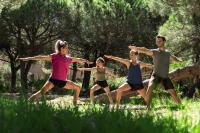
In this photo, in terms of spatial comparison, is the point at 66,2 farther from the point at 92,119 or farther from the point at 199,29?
the point at 92,119

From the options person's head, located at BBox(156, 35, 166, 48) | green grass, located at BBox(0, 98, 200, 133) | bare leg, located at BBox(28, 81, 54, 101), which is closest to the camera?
green grass, located at BBox(0, 98, 200, 133)

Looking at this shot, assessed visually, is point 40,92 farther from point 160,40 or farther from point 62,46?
point 160,40

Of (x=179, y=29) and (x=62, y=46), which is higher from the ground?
(x=179, y=29)

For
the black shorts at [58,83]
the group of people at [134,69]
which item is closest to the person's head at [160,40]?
the group of people at [134,69]

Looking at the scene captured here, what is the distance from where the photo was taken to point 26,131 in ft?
14.8

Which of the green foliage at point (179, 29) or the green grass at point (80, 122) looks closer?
the green grass at point (80, 122)

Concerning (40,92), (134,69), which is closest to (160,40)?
(134,69)

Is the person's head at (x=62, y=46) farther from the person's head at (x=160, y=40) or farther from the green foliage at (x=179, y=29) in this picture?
the green foliage at (x=179, y=29)

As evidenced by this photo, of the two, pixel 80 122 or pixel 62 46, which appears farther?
pixel 62 46

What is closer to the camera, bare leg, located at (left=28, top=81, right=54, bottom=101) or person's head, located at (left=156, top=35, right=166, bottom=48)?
bare leg, located at (left=28, top=81, right=54, bottom=101)

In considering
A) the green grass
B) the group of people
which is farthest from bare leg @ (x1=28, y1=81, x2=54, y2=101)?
the green grass

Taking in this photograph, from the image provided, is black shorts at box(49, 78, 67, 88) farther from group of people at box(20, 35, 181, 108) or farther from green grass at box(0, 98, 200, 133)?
green grass at box(0, 98, 200, 133)

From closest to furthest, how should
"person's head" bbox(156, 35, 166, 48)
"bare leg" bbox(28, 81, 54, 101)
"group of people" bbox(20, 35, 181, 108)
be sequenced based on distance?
1. "bare leg" bbox(28, 81, 54, 101)
2. "person's head" bbox(156, 35, 166, 48)
3. "group of people" bbox(20, 35, 181, 108)

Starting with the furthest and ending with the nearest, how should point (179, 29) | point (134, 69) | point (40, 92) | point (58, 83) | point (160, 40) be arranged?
1. point (179, 29)
2. point (134, 69)
3. point (58, 83)
4. point (160, 40)
5. point (40, 92)
